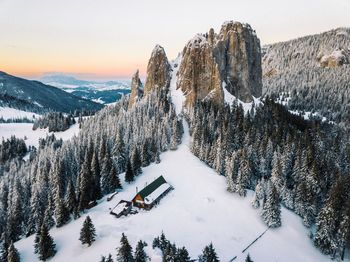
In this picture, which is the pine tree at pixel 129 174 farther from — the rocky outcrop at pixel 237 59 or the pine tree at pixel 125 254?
the rocky outcrop at pixel 237 59

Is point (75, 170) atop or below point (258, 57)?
below

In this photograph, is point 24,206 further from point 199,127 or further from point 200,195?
point 199,127

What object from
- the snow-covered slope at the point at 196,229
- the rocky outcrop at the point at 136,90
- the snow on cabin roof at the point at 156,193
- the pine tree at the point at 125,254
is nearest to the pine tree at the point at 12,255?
the snow-covered slope at the point at 196,229

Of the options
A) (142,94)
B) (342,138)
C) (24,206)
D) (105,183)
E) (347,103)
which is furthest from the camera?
(347,103)

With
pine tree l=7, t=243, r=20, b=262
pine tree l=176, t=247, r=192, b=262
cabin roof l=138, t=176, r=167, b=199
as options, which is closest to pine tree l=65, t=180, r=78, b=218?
cabin roof l=138, t=176, r=167, b=199

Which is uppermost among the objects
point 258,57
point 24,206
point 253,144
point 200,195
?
point 258,57

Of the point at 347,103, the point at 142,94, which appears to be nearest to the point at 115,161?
the point at 142,94

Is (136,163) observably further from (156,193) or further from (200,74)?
(200,74)
